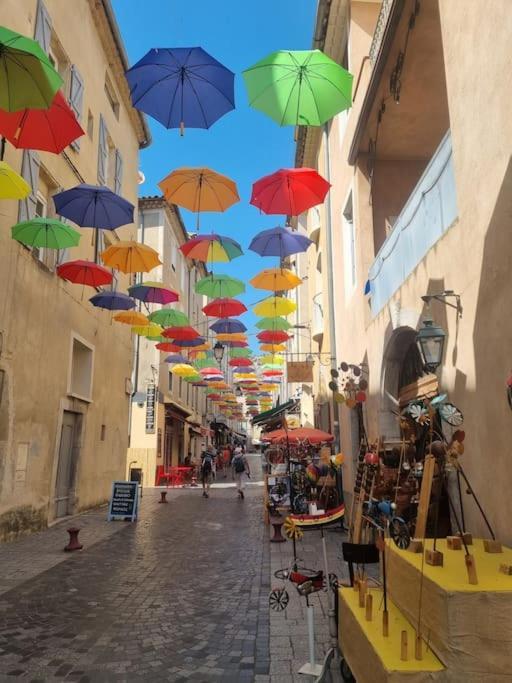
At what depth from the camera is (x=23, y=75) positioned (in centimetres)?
538

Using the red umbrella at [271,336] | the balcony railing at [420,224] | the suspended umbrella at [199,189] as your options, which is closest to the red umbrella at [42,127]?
the suspended umbrella at [199,189]

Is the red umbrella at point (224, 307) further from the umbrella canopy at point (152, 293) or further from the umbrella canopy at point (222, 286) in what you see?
the umbrella canopy at point (152, 293)

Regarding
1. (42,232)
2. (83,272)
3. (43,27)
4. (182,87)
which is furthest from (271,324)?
(182,87)

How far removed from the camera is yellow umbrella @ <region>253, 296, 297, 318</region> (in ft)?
52.9

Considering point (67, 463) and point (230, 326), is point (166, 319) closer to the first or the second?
point (230, 326)

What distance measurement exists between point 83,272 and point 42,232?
1.88m

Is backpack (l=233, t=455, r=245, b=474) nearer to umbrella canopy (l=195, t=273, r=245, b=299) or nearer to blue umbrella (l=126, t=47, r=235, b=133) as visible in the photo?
umbrella canopy (l=195, t=273, r=245, b=299)

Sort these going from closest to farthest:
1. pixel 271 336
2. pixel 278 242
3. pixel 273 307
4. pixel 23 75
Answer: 1. pixel 23 75
2. pixel 278 242
3. pixel 273 307
4. pixel 271 336

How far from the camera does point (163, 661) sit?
15.6 feet

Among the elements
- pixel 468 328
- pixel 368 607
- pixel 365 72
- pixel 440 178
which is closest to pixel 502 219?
pixel 468 328

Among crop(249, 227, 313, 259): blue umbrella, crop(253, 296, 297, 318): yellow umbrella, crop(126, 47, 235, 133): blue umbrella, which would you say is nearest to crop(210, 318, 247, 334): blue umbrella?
crop(253, 296, 297, 318): yellow umbrella

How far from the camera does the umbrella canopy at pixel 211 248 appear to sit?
1174 cm

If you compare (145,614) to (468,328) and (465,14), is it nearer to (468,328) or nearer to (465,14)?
(468,328)

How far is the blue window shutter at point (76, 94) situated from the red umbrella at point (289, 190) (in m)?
6.45
